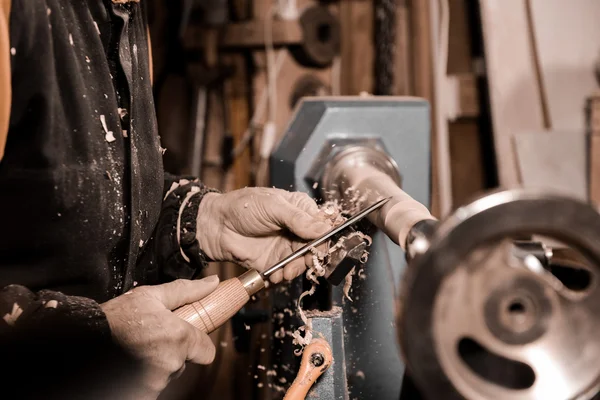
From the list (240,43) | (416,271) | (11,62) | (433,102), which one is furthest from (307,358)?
(240,43)

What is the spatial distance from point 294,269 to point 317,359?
227 millimetres

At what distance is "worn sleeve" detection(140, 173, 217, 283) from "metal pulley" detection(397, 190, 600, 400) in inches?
22.6

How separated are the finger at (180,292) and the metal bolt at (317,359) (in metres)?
0.19

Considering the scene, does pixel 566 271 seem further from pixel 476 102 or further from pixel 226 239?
pixel 476 102

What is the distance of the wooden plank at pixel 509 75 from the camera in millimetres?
1494

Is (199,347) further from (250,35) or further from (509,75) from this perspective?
(250,35)

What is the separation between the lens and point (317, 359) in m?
0.61

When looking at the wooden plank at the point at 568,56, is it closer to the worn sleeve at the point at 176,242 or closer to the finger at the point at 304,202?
the finger at the point at 304,202

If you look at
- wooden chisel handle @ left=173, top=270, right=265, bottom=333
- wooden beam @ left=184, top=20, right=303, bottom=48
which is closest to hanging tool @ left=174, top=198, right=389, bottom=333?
wooden chisel handle @ left=173, top=270, right=265, bottom=333

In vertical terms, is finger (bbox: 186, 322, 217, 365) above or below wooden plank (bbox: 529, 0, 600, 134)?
below

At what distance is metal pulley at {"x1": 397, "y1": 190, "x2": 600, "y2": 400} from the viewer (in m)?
0.37

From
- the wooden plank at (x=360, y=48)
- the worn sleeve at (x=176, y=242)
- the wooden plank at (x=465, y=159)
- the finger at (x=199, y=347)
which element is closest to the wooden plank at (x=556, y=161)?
the wooden plank at (x=465, y=159)

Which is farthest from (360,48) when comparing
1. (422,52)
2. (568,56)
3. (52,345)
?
(52,345)

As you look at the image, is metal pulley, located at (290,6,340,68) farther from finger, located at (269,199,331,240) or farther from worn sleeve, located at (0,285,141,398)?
worn sleeve, located at (0,285,141,398)
